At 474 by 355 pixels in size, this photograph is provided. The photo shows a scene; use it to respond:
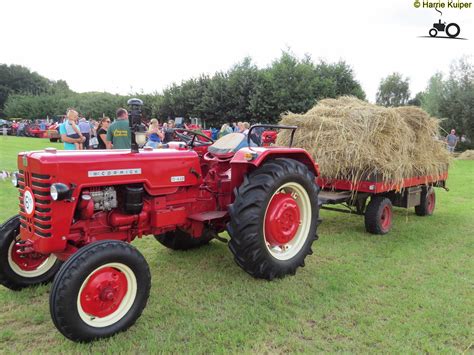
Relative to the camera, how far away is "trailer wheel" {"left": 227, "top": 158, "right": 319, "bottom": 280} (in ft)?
11.3

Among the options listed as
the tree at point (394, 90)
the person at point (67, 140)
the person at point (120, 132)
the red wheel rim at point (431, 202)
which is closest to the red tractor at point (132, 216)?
the person at point (120, 132)

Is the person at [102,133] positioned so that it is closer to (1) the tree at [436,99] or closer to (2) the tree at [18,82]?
(1) the tree at [436,99]

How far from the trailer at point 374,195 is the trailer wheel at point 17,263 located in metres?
3.05

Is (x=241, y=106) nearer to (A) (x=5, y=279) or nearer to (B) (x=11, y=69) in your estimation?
(A) (x=5, y=279)

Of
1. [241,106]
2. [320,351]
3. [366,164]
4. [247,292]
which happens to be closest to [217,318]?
[247,292]

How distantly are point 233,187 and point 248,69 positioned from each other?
22366mm

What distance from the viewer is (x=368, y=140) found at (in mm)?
5273

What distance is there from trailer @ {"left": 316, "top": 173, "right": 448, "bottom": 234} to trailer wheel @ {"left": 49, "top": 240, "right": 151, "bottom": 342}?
2.71 m

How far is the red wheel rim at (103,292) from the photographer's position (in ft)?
8.54


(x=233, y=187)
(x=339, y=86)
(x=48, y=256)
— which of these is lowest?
(x=48, y=256)

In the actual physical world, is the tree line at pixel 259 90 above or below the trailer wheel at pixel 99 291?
above

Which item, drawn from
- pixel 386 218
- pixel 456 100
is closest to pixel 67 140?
pixel 386 218

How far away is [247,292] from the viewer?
346 centimetres

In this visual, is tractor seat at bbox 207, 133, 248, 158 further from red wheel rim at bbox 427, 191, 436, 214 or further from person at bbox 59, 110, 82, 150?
person at bbox 59, 110, 82, 150
